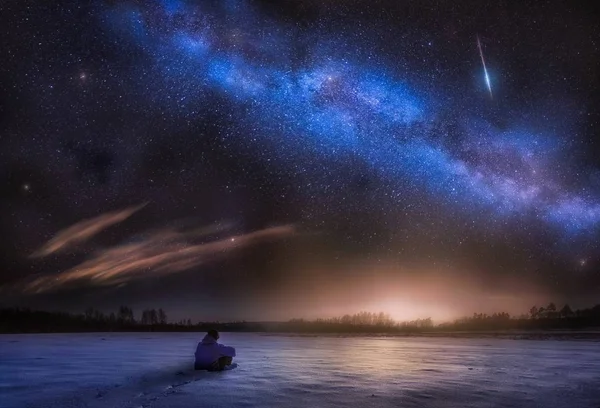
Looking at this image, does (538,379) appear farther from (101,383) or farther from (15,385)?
(15,385)

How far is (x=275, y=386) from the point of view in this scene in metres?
15.4

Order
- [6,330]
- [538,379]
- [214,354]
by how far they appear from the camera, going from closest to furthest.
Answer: [538,379]
[214,354]
[6,330]

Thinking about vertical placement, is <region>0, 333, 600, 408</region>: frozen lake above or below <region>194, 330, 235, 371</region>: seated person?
below

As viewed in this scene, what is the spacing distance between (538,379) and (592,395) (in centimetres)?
408

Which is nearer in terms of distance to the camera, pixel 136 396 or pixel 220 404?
pixel 220 404

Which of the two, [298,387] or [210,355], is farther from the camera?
[210,355]

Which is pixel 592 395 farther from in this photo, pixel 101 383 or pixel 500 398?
pixel 101 383

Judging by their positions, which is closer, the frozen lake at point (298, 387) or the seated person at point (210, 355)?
the frozen lake at point (298, 387)

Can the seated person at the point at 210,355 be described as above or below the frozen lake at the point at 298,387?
above

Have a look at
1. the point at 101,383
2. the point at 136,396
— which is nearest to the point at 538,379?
the point at 136,396

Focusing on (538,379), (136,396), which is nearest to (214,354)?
(136,396)

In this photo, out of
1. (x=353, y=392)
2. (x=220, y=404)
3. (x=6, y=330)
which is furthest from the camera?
(x=6, y=330)

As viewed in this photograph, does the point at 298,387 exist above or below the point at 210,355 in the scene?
below

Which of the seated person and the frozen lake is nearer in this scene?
the frozen lake
